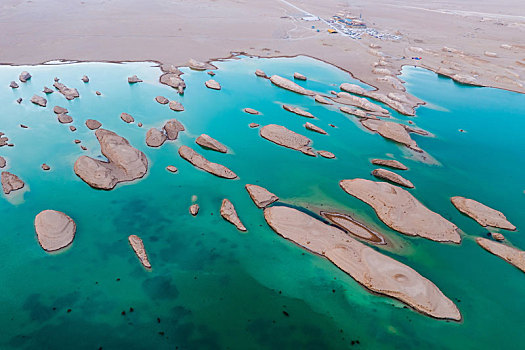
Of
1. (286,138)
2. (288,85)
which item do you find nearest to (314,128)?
(286,138)

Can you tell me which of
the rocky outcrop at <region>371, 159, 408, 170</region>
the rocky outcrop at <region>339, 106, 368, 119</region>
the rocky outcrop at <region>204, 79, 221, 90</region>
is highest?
the rocky outcrop at <region>339, 106, 368, 119</region>

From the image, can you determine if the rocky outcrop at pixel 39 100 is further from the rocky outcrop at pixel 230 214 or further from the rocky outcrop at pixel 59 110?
the rocky outcrop at pixel 230 214

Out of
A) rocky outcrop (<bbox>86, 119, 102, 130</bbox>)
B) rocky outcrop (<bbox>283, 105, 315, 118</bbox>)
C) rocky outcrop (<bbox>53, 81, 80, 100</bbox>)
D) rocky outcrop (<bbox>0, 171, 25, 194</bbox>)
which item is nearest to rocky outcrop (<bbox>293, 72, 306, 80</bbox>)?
rocky outcrop (<bbox>283, 105, 315, 118</bbox>)

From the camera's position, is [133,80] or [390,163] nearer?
[390,163]

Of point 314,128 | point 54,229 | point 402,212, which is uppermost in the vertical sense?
point 314,128

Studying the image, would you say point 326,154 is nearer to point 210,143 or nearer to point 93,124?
point 210,143

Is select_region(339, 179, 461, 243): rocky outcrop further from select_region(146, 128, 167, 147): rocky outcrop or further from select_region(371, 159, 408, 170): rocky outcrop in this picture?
select_region(146, 128, 167, 147): rocky outcrop

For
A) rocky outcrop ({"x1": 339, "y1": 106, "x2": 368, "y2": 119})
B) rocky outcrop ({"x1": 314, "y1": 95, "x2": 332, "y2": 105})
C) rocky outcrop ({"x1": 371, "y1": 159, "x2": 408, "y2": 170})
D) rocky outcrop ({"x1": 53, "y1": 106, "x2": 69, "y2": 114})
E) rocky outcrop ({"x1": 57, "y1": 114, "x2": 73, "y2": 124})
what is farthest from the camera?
rocky outcrop ({"x1": 314, "y1": 95, "x2": 332, "y2": 105})
